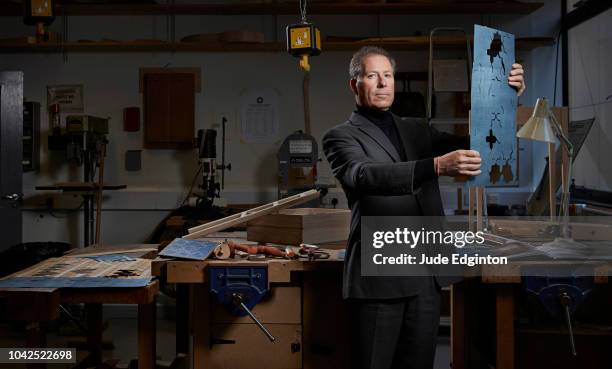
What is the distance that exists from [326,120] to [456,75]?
1.05m

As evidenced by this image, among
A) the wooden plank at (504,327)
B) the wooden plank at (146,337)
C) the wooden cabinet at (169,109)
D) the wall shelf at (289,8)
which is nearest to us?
the wooden plank at (504,327)

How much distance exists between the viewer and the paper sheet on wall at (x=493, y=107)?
5.90ft

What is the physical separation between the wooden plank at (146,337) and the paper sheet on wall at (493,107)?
3.81ft

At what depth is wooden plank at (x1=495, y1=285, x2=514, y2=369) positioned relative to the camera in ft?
6.41

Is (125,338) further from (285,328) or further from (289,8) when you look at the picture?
(289,8)

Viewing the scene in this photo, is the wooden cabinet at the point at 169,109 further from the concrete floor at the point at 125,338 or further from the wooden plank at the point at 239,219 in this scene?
the wooden plank at the point at 239,219

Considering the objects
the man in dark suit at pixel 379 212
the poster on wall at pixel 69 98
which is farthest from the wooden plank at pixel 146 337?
the poster on wall at pixel 69 98

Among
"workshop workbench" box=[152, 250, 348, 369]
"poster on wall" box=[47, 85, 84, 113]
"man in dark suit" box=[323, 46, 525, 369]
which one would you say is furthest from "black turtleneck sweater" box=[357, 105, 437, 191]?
"poster on wall" box=[47, 85, 84, 113]

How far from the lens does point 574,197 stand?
4172mm

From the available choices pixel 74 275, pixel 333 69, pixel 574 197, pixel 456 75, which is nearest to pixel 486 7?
pixel 456 75

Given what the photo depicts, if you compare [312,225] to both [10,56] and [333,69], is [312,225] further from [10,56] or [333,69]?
[10,56]

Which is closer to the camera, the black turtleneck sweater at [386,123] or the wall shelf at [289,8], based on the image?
the black turtleneck sweater at [386,123]

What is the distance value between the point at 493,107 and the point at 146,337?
54.2 inches

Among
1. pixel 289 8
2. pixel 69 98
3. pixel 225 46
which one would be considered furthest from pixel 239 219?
pixel 69 98
